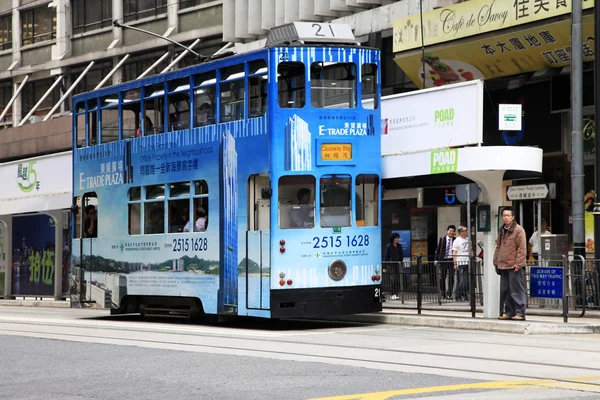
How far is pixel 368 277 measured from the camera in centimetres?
1822

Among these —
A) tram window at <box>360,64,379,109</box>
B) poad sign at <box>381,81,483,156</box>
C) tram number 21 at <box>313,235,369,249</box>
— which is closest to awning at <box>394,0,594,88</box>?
poad sign at <box>381,81,483,156</box>

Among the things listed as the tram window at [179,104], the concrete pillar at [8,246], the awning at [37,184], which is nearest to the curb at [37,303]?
the concrete pillar at [8,246]

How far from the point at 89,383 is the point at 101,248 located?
1095cm

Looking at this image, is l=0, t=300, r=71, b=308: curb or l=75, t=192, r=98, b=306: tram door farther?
l=0, t=300, r=71, b=308: curb

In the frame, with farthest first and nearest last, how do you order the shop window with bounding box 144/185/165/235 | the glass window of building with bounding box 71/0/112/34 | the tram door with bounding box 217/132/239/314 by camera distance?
the glass window of building with bounding box 71/0/112/34
the shop window with bounding box 144/185/165/235
the tram door with bounding box 217/132/239/314

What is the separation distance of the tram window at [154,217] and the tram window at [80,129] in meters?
3.07

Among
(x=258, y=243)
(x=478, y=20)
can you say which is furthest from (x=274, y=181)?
(x=478, y=20)

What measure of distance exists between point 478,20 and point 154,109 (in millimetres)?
8581

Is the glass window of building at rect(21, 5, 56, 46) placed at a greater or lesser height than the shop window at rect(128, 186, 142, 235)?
greater

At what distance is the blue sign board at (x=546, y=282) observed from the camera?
722 inches

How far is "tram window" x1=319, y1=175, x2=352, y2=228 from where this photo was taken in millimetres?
17828

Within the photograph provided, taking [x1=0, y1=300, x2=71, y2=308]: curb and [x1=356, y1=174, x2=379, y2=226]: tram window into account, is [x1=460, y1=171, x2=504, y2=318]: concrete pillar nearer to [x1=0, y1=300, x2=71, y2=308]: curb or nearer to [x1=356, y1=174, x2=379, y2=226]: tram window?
[x1=356, y1=174, x2=379, y2=226]: tram window

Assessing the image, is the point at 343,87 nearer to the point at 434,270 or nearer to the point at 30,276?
the point at 434,270

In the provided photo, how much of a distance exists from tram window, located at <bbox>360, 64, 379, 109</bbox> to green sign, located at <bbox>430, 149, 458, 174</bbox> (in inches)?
50.2
